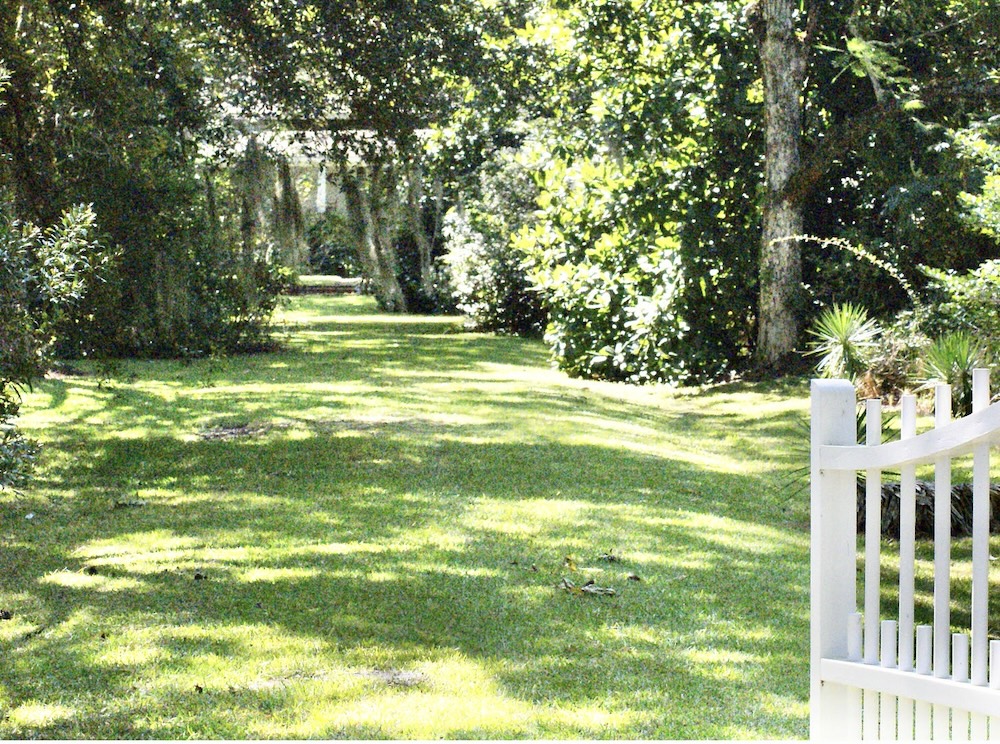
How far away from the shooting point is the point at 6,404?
7406mm

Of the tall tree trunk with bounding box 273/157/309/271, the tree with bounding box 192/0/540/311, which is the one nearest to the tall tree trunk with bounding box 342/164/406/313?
the tall tree trunk with bounding box 273/157/309/271

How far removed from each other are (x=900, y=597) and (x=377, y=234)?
21766mm

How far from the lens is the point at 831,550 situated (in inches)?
116

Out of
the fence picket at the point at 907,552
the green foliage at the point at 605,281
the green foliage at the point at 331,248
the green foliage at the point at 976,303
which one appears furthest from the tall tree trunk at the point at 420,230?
the fence picket at the point at 907,552

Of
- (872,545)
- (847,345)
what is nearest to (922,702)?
(872,545)

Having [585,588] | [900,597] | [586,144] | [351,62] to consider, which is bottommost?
[585,588]

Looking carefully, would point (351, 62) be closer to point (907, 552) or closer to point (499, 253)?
point (907, 552)

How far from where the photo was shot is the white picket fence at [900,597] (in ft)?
8.76

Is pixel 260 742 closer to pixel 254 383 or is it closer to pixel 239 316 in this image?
pixel 254 383

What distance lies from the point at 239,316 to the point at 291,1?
352 inches

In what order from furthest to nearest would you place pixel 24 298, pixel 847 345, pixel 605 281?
pixel 605 281 → pixel 847 345 → pixel 24 298

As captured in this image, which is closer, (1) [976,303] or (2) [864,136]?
(1) [976,303]

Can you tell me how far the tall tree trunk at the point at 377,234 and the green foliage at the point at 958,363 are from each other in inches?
300

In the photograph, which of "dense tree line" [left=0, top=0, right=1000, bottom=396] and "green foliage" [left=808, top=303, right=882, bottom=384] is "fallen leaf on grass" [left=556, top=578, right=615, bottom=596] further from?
"green foliage" [left=808, top=303, right=882, bottom=384]
